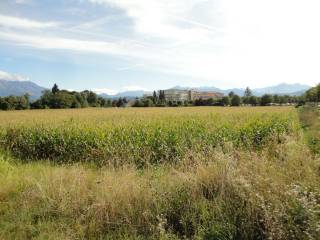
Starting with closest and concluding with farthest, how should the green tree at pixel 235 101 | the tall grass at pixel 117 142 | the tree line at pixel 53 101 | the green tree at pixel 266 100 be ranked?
the tall grass at pixel 117 142
the tree line at pixel 53 101
the green tree at pixel 235 101
the green tree at pixel 266 100

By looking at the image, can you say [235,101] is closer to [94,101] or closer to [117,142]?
[94,101]

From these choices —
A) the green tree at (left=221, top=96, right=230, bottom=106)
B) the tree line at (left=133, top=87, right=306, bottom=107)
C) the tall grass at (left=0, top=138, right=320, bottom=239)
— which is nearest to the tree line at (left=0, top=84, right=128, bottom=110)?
the tree line at (left=133, top=87, right=306, bottom=107)

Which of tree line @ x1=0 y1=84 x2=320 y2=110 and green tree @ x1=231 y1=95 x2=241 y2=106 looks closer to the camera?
tree line @ x1=0 y1=84 x2=320 y2=110

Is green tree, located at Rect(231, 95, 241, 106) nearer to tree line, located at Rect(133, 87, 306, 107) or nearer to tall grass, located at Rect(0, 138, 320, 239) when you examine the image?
tree line, located at Rect(133, 87, 306, 107)

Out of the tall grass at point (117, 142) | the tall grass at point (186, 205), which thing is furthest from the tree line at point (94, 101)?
the tall grass at point (186, 205)

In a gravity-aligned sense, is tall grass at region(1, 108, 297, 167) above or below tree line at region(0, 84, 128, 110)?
below

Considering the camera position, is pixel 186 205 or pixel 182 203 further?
pixel 182 203

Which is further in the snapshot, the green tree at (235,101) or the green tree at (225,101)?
the green tree at (235,101)

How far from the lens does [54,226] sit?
536cm

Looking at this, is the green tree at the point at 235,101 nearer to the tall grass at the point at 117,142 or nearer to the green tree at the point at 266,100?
the green tree at the point at 266,100

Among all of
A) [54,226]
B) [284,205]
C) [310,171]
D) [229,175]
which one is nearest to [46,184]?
[54,226]

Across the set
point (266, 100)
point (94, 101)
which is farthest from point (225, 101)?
point (94, 101)

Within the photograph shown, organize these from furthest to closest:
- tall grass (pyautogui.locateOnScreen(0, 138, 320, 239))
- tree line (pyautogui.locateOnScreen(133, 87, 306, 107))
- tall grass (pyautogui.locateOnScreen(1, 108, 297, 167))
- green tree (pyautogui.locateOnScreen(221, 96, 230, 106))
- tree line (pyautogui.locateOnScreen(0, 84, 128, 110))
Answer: green tree (pyautogui.locateOnScreen(221, 96, 230, 106)) → tree line (pyautogui.locateOnScreen(133, 87, 306, 107)) → tree line (pyautogui.locateOnScreen(0, 84, 128, 110)) → tall grass (pyautogui.locateOnScreen(1, 108, 297, 167)) → tall grass (pyautogui.locateOnScreen(0, 138, 320, 239))

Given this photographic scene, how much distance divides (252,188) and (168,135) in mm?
7249
